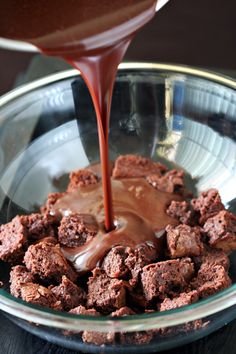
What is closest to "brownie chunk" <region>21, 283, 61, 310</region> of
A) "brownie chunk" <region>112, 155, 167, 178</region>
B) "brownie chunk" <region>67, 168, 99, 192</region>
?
"brownie chunk" <region>67, 168, 99, 192</region>

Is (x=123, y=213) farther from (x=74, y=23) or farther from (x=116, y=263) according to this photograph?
(x=74, y=23)

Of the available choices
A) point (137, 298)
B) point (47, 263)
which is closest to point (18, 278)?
point (47, 263)

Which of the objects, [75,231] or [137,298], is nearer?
[137,298]

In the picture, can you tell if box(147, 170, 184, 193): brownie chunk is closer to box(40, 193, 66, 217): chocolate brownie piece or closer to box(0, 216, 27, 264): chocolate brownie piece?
box(40, 193, 66, 217): chocolate brownie piece

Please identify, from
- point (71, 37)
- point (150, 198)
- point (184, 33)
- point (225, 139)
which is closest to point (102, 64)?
point (71, 37)

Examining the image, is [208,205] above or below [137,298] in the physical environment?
above

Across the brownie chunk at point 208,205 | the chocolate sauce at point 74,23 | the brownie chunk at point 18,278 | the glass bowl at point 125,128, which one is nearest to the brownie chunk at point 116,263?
the brownie chunk at point 18,278

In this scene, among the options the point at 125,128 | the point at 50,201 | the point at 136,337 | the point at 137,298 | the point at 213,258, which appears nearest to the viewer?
the point at 136,337

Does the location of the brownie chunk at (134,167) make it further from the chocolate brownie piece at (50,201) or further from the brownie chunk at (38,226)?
the brownie chunk at (38,226)
